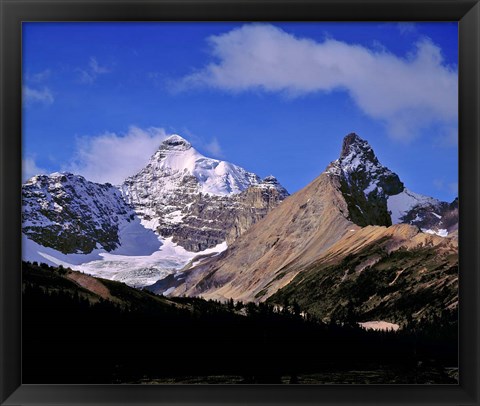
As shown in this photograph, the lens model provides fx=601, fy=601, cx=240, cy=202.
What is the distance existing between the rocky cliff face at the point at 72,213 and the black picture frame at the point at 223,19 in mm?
442

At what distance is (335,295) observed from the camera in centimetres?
813

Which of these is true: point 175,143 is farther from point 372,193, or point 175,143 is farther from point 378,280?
point 372,193


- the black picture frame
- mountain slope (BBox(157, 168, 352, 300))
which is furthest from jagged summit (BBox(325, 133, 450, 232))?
the black picture frame

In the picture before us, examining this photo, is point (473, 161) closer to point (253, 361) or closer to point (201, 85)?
point (253, 361)

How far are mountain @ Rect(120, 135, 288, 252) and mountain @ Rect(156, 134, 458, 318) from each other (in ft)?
1.34

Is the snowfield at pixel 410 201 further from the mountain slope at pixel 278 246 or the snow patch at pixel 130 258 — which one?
the snow patch at pixel 130 258

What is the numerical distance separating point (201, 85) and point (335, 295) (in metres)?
3.62

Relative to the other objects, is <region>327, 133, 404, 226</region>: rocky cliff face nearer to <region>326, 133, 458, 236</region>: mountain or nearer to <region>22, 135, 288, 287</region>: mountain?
<region>326, 133, 458, 236</region>: mountain

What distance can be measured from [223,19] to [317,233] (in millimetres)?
7663

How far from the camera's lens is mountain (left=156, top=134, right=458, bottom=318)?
723 cm

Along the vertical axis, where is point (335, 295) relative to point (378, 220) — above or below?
below

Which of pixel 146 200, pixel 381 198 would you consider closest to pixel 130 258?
pixel 146 200

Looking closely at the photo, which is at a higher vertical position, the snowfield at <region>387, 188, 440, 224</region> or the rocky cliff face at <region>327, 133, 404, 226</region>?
the rocky cliff face at <region>327, 133, 404, 226</region>

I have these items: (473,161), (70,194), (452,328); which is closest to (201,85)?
(70,194)
